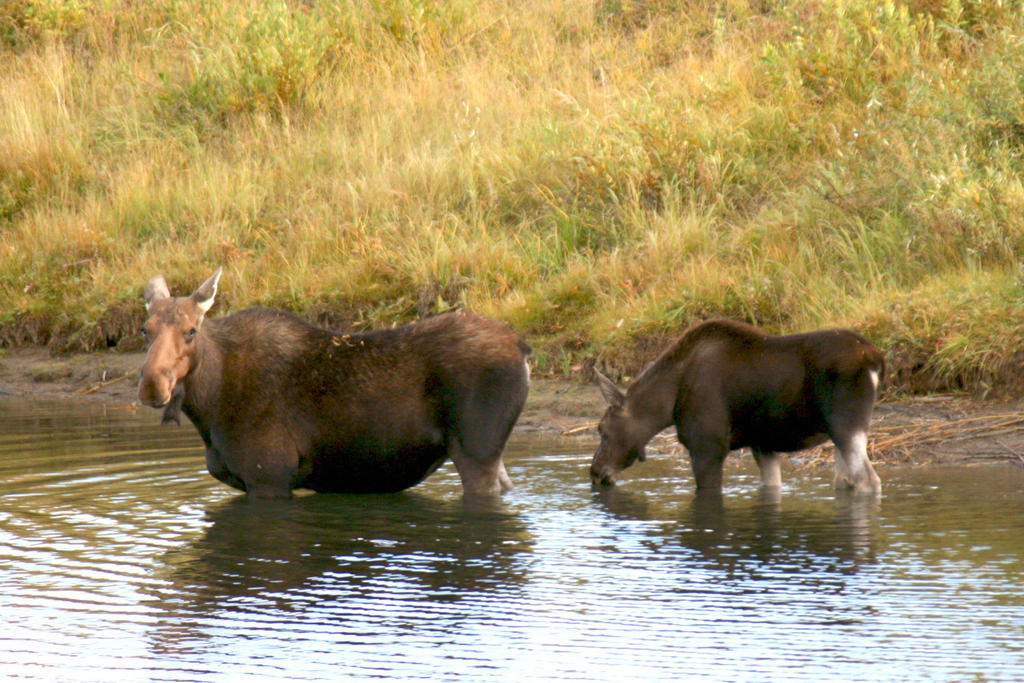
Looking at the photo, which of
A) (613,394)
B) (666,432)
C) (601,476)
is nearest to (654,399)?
(613,394)

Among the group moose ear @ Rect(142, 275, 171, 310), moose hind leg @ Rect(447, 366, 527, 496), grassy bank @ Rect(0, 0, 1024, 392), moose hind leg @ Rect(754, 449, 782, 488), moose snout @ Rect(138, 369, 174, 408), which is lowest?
moose hind leg @ Rect(754, 449, 782, 488)

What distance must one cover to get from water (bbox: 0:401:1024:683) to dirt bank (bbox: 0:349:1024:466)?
470 mm

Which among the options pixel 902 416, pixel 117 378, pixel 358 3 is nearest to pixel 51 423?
pixel 117 378

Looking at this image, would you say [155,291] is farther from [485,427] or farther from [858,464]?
[858,464]

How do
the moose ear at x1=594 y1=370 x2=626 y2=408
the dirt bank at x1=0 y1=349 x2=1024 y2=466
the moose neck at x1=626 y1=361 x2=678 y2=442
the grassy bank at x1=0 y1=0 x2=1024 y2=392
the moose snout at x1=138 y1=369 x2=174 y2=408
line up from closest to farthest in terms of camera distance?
the moose snout at x1=138 y1=369 x2=174 y2=408
the moose neck at x1=626 y1=361 x2=678 y2=442
the moose ear at x1=594 y1=370 x2=626 y2=408
the dirt bank at x1=0 y1=349 x2=1024 y2=466
the grassy bank at x1=0 y1=0 x2=1024 y2=392

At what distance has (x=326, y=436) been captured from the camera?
8188mm

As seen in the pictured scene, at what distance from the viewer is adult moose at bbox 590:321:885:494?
806 centimetres

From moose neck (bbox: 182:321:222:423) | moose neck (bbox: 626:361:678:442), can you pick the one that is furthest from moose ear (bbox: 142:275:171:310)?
moose neck (bbox: 626:361:678:442)

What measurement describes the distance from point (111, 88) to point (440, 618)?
13987 millimetres

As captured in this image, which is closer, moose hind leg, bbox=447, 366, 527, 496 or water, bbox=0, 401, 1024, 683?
water, bbox=0, 401, 1024, 683

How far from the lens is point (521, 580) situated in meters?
6.36

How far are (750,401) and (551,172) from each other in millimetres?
5933

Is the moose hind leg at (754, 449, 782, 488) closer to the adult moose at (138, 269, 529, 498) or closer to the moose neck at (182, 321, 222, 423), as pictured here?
the adult moose at (138, 269, 529, 498)

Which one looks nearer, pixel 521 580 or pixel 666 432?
pixel 521 580
